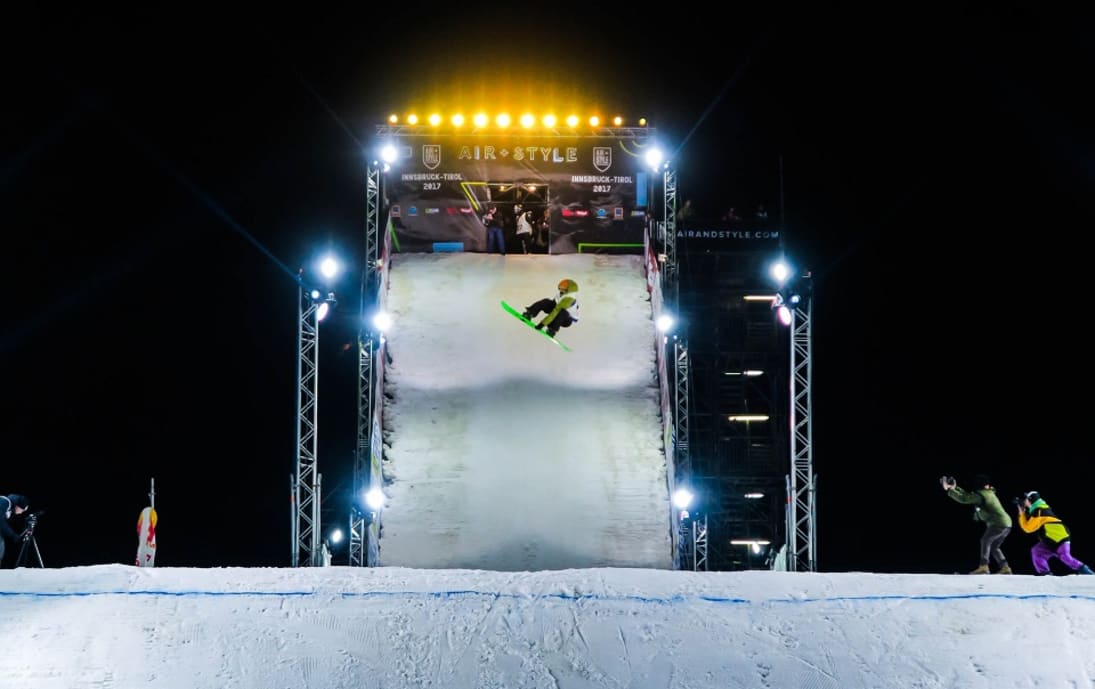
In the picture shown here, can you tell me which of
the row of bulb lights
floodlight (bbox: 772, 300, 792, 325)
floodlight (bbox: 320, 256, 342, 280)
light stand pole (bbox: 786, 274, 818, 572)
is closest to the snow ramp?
light stand pole (bbox: 786, 274, 818, 572)

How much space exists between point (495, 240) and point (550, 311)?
3.42 m

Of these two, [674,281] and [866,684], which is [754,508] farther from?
[866,684]

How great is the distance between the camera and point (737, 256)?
52.0 ft

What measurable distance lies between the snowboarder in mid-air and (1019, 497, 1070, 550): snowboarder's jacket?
698cm

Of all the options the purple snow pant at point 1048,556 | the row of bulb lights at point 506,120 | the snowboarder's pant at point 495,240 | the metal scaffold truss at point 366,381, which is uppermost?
the row of bulb lights at point 506,120

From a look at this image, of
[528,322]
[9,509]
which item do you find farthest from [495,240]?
[9,509]

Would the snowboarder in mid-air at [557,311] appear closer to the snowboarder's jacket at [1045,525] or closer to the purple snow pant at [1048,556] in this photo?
the snowboarder's jacket at [1045,525]

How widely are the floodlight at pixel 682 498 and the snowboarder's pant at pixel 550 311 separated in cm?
387

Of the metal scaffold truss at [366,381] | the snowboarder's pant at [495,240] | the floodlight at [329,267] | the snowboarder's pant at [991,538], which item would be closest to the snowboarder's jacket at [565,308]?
the metal scaffold truss at [366,381]

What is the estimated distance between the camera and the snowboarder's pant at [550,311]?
1536 centimetres

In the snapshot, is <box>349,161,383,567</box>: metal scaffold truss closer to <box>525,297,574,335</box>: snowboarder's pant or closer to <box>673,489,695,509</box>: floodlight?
<box>525,297,574,335</box>: snowboarder's pant

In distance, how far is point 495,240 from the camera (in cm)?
1853

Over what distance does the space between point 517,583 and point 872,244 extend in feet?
45.3

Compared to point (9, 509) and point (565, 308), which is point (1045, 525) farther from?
point (9, 509)
